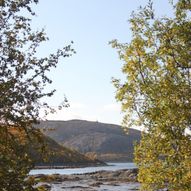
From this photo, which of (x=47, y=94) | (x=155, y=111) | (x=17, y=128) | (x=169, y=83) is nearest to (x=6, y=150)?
(x=17, y=128)

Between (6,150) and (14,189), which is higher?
(6,150)

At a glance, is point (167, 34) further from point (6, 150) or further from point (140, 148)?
point (6, 150)

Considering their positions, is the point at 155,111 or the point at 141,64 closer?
the point at 155,111

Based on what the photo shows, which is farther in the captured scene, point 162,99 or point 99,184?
point 99,184

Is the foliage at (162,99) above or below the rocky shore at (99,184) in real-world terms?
above

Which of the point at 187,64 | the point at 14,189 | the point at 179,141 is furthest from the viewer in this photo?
the point at 187,64

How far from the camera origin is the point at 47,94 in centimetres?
1703

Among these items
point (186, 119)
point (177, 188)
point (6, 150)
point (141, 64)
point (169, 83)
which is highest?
point (141, 64)

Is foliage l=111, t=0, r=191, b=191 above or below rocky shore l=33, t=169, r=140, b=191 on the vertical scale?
above

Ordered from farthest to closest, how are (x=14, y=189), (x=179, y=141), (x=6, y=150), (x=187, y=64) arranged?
(x=187, y=64), (x=179, y=141), (x=6, y=150), (x=14, y=189)

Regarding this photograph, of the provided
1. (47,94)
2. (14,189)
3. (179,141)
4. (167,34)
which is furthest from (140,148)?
(14,189)

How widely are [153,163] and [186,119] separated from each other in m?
3.32

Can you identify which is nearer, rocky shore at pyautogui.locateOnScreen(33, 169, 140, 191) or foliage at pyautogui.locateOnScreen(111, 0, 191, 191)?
foliage at pyautogui.locateOnScreen(111, 0, 191, 191)

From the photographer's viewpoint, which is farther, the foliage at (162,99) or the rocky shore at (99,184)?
the rocky shore at (99,184)
